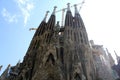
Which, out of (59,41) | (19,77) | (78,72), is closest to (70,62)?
(78,72)

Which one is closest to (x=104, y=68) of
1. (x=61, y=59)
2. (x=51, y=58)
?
(x=61, y=59)

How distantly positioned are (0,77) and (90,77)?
57.6ft

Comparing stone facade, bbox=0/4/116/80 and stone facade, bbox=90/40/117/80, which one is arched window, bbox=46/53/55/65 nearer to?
stone facade, bbox=0/4/116/80

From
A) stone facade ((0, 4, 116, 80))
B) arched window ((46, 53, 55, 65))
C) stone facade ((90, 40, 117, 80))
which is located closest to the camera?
stone facade ((0, 4, 116, 80))

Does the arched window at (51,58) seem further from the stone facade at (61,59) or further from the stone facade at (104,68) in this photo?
the stone facade at (104,68)

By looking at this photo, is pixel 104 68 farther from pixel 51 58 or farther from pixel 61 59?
pixel 51 58

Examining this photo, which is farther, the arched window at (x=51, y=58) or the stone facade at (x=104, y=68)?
the stone facade at (x=104, y=68)

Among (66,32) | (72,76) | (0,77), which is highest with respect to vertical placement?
(66,32)

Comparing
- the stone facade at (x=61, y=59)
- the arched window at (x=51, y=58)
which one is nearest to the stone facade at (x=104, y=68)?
A: the stone facade at (x=61, y=59)

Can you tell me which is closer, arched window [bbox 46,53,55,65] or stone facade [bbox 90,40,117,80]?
arched window [bbox 46,53,55,65]

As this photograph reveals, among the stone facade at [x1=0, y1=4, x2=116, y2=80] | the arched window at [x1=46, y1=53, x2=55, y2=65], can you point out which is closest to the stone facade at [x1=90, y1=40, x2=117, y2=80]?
the stone facade at [x1=0, y1=4, x2=116, y2=80]

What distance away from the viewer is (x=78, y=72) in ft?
74.6

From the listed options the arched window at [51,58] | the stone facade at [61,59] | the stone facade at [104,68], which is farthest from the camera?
the stone facade at [104,68]

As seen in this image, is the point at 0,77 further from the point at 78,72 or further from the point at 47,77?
the point at 78,72
